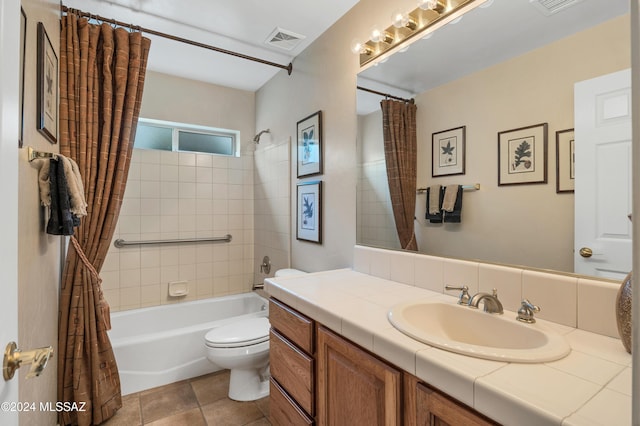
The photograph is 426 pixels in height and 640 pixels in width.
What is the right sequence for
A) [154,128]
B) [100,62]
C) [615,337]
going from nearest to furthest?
[615,337] < [100,62] < [154,128]

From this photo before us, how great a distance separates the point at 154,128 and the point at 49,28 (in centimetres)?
141

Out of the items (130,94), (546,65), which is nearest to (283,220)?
(130,94)

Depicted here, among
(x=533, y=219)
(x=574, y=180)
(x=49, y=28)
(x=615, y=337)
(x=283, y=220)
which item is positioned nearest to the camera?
(x=615, y=337)

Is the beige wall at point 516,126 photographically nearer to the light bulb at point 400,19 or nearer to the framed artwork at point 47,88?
the light bulb at point 400,19

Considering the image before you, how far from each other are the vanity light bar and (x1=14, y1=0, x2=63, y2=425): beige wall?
1468 millimetres

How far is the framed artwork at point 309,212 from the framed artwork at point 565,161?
4.51 ft

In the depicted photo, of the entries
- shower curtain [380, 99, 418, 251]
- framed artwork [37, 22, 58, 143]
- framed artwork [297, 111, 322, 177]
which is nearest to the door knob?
framed artwork [37, 22, 58, 143]

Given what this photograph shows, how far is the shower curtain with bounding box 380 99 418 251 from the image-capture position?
4.88ft

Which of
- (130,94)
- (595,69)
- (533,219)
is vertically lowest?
(533,219)

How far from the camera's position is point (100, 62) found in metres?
1.92

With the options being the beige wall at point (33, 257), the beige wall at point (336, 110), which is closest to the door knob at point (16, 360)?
the beige wall at point (33, 257)

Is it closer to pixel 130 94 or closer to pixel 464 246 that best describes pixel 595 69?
pixel 464 246

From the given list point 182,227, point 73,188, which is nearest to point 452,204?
point 73,188

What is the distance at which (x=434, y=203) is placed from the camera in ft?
4.51
